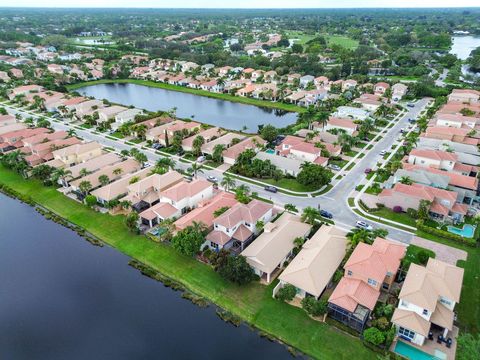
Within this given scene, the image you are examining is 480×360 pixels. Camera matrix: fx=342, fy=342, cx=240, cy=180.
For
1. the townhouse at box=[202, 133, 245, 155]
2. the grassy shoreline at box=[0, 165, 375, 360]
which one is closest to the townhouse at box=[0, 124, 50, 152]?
the grassy shoreline at box=[0, 165, 375, 360]

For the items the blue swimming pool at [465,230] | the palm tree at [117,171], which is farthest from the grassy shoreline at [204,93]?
the blue swimming pool at [465,230]

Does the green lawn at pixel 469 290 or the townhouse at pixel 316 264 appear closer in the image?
the green lawn at pixel 469 290

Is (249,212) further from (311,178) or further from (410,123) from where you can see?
(410,123)

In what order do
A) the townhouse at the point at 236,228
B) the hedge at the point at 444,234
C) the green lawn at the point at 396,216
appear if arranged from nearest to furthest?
the townhouse at the point at 236,228
the hedge at the point at 444,234
the green lawn at the point at 396,216

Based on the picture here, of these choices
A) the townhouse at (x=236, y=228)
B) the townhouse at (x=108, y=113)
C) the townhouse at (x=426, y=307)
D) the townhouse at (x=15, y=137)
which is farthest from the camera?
the townhouse at (x=108, y=113)

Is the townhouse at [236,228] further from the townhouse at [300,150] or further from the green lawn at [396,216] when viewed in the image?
the townhouse at [300,150]


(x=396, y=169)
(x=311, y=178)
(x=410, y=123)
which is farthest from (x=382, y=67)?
(x=311, y=178)
